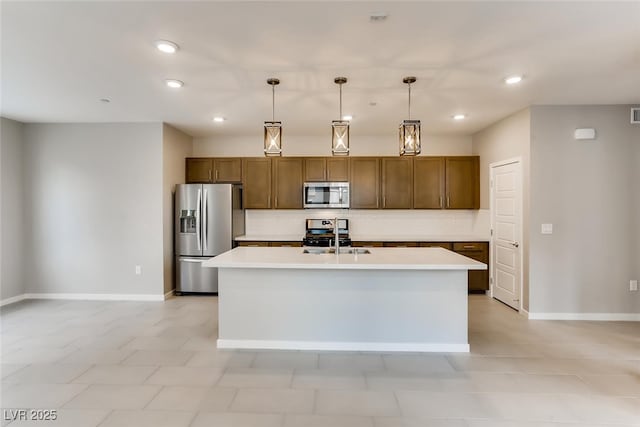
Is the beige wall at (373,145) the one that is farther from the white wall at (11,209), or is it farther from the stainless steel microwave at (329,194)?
the white wall at (11,209)

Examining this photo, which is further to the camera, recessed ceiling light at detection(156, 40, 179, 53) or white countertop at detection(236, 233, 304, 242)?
white countertop at detection(236, 233, 304, 242)

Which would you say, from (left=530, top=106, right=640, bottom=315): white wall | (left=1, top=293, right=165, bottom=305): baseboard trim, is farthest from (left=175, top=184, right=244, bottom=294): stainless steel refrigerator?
(left=530, top=106, right=640, bottom=315): white wall

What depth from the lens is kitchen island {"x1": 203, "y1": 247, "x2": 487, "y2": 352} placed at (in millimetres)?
3131

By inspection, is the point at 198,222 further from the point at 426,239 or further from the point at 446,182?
the point at 446,182

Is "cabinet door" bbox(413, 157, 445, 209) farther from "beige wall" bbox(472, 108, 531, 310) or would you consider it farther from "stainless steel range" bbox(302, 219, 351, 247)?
"stainless steel range" bbox(302, 219, 351, 247)

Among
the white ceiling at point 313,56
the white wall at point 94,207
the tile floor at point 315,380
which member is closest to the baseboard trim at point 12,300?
the white wall at point 94,207

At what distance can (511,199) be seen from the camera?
451 centimetres

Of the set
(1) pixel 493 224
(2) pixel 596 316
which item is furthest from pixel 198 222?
(2) pixel 596 316

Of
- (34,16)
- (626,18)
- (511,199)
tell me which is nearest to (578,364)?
(511,199)

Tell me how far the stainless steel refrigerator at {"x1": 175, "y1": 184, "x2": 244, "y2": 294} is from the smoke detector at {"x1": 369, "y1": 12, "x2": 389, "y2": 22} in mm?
3470

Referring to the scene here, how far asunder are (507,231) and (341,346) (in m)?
2.95

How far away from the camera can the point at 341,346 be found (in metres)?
3.16

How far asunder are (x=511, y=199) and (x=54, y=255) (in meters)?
6.46

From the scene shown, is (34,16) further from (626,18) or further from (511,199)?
(511,199)
